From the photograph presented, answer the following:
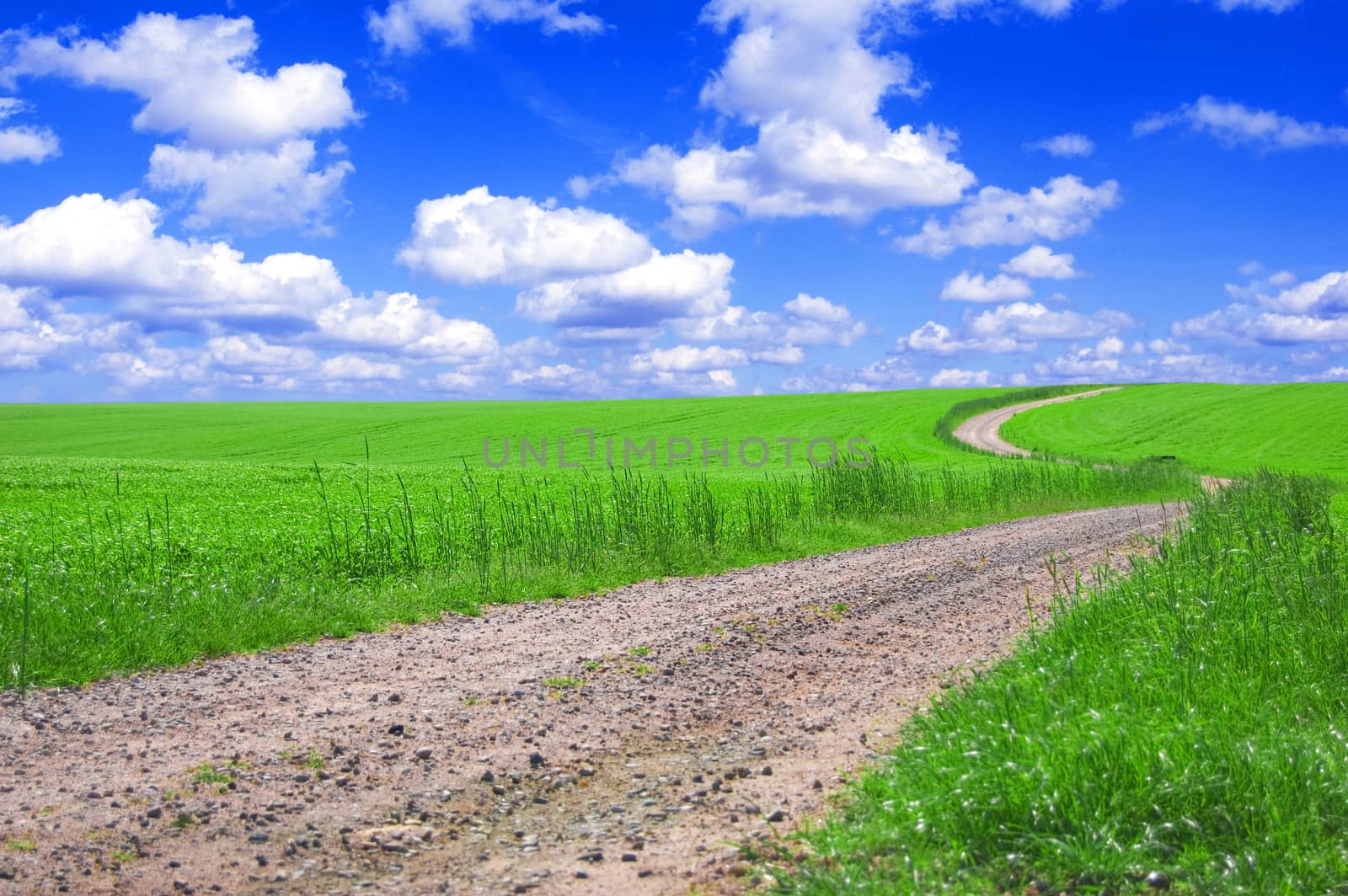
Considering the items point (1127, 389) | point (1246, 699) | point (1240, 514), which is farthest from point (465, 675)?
point (1127, 389)

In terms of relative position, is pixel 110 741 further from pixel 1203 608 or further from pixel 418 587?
pixel 1203 608

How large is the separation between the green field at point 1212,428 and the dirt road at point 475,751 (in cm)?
3432

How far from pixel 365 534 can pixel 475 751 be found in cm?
777

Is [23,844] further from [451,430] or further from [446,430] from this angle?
[446,430]

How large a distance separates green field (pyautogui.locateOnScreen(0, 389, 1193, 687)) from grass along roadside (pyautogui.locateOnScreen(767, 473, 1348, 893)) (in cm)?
587

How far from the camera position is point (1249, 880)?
11.7 ft

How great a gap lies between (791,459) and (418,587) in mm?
33348

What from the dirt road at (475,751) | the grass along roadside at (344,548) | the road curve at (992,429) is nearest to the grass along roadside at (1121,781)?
the dirt road at (475,751)

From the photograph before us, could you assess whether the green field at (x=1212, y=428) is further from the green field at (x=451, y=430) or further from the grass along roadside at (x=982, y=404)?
the green field at (x=451, y=430)

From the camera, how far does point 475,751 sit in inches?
214

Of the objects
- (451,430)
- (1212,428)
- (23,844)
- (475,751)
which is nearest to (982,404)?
(1212,428)

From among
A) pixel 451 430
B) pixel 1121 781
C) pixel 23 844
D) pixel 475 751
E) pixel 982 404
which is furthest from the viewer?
pixel 982 404

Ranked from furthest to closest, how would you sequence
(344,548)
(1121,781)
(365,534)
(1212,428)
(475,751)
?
(1212,428) < (365,534) < (344,548) < (475,751) < (1121,781)

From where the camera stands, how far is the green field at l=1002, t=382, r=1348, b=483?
43.4 meters
